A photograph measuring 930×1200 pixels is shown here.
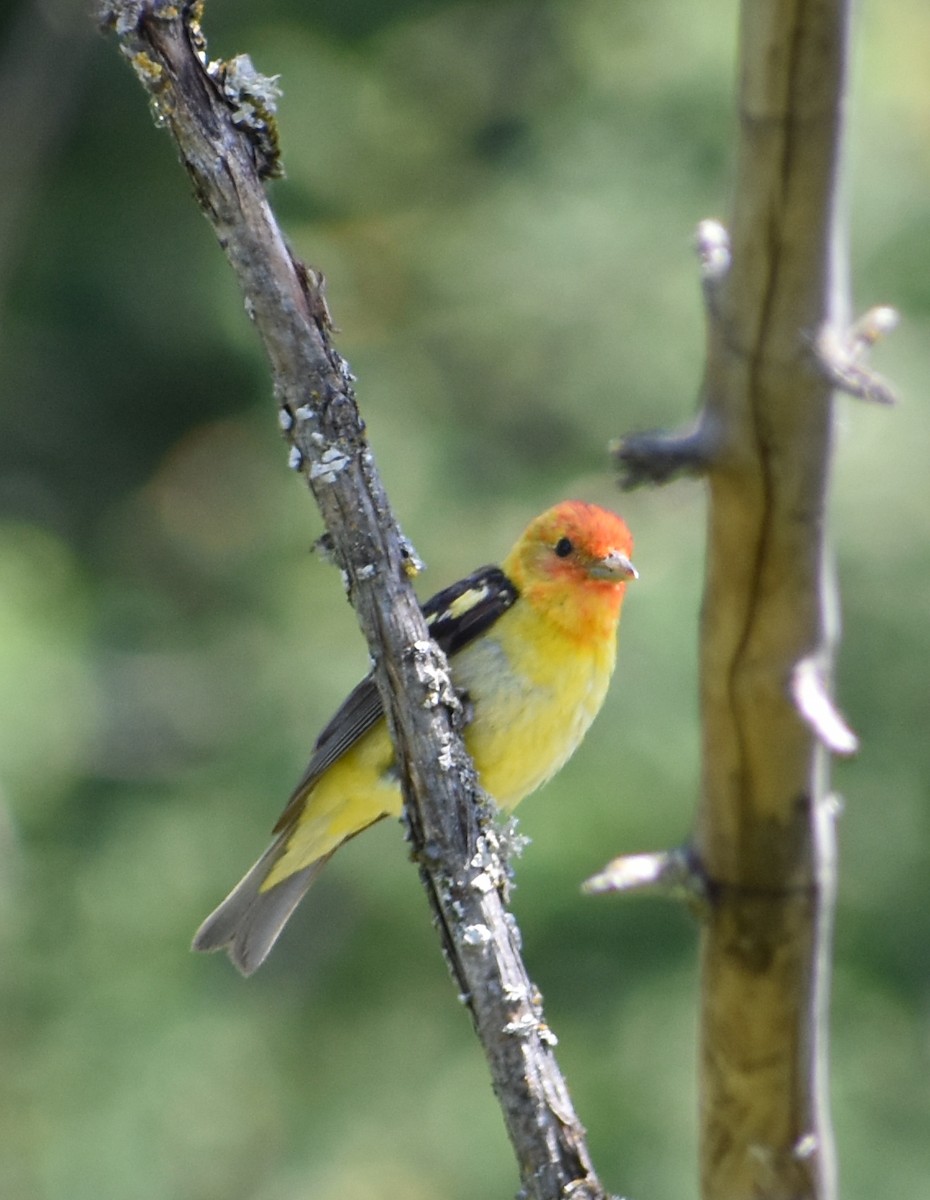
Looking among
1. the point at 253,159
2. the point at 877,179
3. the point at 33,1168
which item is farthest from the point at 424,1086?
the point at 253,159

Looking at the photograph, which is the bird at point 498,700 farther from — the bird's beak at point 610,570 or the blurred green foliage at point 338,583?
the blurred green foliage at point 338,583

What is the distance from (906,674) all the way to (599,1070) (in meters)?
2.22

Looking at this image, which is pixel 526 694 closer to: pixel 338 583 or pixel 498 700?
pixel 498 700

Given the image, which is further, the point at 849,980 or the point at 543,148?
the point at 543,148

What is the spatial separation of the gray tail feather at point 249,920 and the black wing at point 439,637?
176 millimetres

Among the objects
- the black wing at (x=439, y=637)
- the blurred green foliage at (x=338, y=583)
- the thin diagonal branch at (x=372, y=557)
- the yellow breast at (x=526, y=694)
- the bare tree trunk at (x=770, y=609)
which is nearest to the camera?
the bare tree trunk at (x=770, y=609)

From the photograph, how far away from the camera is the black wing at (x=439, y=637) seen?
4270 mm

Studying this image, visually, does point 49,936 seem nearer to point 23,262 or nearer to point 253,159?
point 23,262

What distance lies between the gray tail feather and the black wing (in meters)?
0.18

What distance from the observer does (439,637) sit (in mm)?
4355

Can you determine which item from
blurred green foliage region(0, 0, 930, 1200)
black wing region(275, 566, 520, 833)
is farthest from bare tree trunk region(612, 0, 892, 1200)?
blurred green foliage region(0, 0, 930, 1200)

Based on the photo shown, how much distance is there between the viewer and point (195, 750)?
26.6 ft

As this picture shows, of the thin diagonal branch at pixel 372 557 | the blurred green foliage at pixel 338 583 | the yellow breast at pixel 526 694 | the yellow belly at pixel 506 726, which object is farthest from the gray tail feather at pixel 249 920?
the blurred green foliage at pixel 338 583

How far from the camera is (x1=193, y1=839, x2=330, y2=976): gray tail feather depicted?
179 inches
